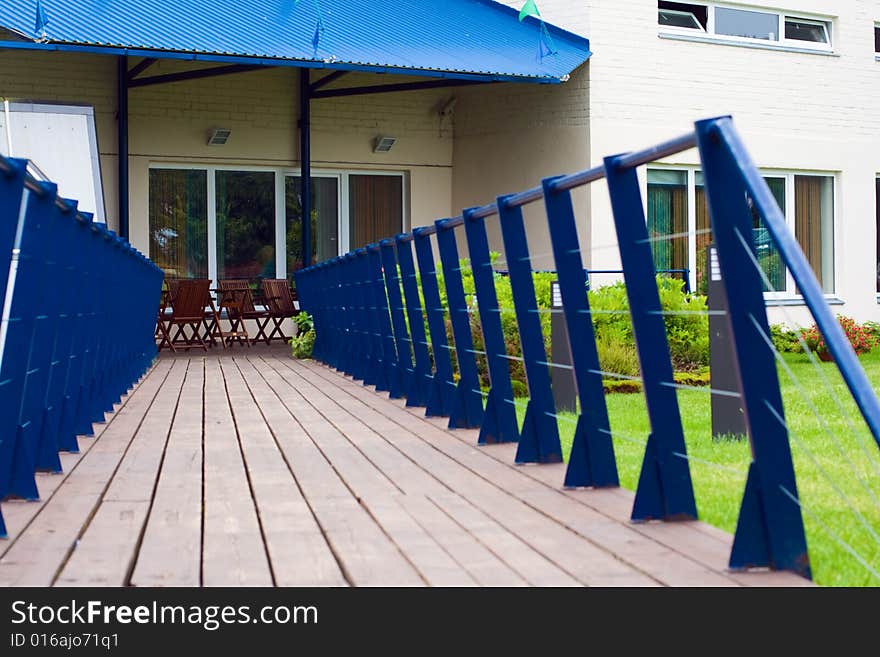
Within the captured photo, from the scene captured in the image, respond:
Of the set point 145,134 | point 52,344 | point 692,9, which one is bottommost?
point 52,344

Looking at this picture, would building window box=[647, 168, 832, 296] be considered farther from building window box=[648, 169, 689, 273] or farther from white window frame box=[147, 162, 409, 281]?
white window frame box=[147, 162, 409, 281]

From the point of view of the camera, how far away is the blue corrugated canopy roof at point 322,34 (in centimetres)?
1188

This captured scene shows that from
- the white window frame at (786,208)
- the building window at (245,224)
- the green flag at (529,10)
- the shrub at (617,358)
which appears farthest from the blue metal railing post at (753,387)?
the building window at (245,224)

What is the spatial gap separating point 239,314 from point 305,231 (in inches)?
55.9

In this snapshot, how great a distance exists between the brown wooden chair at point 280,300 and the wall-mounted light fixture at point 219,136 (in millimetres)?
1952

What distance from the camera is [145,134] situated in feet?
50.3

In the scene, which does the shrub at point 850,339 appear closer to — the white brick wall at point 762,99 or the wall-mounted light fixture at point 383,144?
the white brick wall at point 762,99

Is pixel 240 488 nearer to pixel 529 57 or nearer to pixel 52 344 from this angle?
pixel 52 344

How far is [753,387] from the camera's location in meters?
2.87

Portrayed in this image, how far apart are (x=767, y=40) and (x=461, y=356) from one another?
35.8 ft

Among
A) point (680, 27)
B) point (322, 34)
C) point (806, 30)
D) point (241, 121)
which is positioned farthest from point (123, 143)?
point (806, 30)

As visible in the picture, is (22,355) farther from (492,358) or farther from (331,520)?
(492,358)
